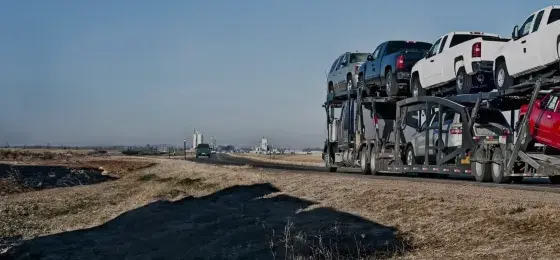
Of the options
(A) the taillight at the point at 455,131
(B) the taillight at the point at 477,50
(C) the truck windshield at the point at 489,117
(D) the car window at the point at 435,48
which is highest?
(D) the car window at the point at 435,48

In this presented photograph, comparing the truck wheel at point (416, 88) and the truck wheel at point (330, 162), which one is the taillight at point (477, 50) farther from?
the truck wheel at point (330, 162)

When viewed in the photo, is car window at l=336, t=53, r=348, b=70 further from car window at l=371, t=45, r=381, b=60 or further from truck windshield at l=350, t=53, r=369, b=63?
car window at l=371, t=45, r=381, b=60

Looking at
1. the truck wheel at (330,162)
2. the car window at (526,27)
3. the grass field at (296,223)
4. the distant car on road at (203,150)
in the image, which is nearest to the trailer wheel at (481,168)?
the grass field at (296,223)

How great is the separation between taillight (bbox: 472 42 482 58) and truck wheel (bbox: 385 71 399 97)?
4.20 meters

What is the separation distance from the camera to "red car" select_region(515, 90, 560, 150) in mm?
13602

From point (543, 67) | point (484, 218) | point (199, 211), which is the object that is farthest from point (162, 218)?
point (543, 67)

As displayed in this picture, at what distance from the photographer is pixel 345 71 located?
979 inches

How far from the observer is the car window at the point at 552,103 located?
13646 millimetres

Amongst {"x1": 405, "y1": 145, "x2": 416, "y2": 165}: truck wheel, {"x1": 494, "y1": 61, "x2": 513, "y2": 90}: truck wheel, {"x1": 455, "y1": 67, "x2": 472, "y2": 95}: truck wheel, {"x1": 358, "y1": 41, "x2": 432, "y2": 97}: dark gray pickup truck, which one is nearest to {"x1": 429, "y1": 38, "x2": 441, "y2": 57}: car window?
{"x1": 358, "y1": 41, "x2": 432, "y2": 97}: dark gray pickup truck

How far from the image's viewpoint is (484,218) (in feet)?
30.5

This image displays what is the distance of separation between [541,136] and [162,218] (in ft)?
29.7

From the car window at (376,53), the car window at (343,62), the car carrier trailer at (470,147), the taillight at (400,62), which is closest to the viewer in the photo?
the car carrier trailer at (470,147)

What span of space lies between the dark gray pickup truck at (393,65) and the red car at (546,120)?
6.09 meters

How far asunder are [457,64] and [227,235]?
8.84 m
